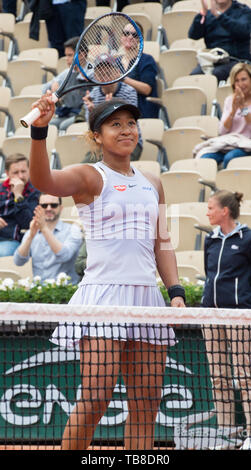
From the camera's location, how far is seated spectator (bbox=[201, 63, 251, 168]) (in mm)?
8289

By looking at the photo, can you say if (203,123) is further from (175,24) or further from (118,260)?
(118,260)

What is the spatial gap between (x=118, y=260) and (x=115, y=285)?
11cm

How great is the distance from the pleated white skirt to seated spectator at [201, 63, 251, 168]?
15.0ft

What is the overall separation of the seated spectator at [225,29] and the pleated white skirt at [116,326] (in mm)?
6134

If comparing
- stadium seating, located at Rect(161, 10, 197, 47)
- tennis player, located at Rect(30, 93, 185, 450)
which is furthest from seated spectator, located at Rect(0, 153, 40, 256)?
stadium seating, located at Rect(161, 10, 197, 47)

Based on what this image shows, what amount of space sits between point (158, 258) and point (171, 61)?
6.91m

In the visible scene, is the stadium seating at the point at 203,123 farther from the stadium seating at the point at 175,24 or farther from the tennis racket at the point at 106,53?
the tennis racket at the point at 106,53

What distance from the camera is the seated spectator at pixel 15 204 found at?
7902 mm

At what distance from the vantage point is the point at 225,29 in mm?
9930

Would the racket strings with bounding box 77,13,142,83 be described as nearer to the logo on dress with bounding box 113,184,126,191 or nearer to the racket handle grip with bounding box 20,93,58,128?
the logo on dress with bounding box 113,184,126,191

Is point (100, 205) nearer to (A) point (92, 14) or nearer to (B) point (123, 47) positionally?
(B) point (123, 47)

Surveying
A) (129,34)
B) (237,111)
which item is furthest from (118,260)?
(237,111)

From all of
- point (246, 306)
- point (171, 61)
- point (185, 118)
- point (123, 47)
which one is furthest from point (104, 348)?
point (171, 61)

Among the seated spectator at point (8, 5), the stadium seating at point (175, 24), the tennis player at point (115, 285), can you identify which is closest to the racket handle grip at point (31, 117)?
the tennis player at point (115, 285)
